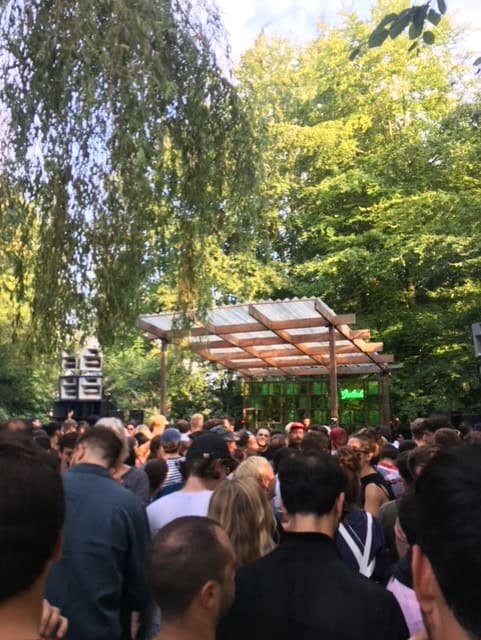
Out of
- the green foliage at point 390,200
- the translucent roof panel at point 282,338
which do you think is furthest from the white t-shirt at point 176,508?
the green foliage at point 390,200

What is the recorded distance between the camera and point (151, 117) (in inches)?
262

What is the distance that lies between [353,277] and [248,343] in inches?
340

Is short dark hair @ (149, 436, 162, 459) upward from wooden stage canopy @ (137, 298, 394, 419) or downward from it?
downward

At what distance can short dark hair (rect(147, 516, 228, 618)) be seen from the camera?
212 cm

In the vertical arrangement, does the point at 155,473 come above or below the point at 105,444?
below

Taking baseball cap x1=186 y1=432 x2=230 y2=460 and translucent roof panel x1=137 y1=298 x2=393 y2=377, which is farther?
translucent roof panel x1=137 y1=298 x2=393 y2=377

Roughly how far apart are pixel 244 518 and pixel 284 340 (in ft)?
44.8

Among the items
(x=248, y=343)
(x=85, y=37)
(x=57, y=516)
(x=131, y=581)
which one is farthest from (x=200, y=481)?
(x=248, y=343)

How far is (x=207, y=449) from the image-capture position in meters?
3.95

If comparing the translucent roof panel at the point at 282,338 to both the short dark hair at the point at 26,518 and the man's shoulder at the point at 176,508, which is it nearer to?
the man's shoulder at the point at 176,508

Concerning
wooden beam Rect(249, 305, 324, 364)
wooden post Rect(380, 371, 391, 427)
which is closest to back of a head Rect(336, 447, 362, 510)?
wooden beam Rect(249, 305, 324, 364)

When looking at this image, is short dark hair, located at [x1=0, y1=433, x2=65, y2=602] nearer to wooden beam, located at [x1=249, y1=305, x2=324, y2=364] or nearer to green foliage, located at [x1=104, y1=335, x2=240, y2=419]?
wooden beam, located at [x1=249, y1=305, x2=324, y2=364]

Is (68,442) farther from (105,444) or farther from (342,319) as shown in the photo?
(342,319)

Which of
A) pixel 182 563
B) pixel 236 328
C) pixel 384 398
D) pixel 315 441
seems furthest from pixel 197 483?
pixel 384 398
